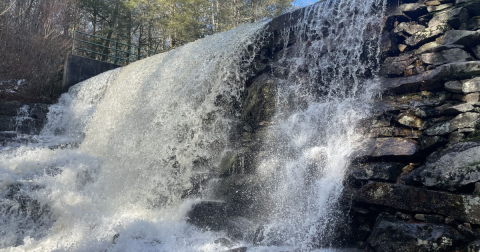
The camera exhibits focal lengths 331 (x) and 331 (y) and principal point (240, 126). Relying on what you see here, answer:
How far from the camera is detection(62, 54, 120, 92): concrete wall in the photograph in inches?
475

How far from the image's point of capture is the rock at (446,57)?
4.55m

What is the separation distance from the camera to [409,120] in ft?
14.0

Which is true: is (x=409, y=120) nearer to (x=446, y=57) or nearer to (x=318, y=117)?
(x=446, y=57)

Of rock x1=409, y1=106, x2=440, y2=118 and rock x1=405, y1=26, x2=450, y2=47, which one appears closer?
rock x1=409, y1=106, x2=440, y2=118

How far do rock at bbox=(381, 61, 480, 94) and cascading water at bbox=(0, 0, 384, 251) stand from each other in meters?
0.39

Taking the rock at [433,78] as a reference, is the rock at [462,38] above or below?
above

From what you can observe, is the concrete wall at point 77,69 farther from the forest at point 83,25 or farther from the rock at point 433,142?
the rock at point 433,142

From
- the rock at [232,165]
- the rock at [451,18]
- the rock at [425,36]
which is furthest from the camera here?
the rock at [232,165]

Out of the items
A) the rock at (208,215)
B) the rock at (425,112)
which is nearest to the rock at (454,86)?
the rock at (425,112)

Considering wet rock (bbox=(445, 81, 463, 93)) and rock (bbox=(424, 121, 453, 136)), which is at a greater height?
wet rock (bbox=(445, 81, 463, 93))

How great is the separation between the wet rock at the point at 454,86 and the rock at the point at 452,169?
1.14 meters

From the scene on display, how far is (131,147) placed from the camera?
22.4ft

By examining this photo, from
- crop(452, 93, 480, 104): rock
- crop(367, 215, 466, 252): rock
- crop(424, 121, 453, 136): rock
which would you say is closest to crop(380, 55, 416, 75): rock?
crop(452, 93, 480, 104): rock

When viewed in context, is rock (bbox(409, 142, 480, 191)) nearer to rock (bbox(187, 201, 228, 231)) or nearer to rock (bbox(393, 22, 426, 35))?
rock (bbox(187, 201, 228, 231))
